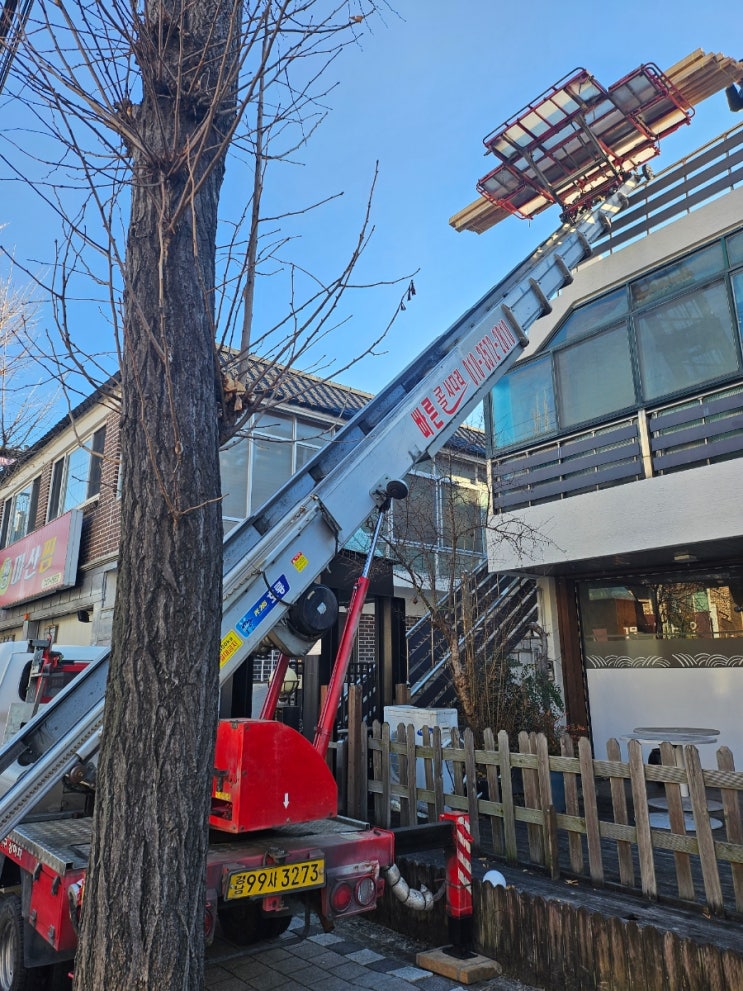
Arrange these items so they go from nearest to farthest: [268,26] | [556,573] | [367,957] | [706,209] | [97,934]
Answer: [97,934]
[268,26]
[367,957]
[706,209]
[556,573]

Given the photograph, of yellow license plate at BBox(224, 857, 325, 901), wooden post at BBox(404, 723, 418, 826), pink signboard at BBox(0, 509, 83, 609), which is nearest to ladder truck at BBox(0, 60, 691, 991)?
yellow license plate at BBox(224, 857, 325, 901)

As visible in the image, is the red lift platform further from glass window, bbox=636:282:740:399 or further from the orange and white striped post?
the orange and white striped post

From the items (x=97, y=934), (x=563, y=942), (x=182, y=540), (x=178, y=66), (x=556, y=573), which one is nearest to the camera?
(x=97, y=934)

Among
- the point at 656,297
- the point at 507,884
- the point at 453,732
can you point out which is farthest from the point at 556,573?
the point at 507,884

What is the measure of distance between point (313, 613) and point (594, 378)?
7.39m

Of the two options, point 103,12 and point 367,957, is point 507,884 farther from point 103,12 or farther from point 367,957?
point 103,12

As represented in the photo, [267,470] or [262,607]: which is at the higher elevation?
[267,470]

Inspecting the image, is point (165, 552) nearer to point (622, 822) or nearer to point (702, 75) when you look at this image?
point (622, 822)

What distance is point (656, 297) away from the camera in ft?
32.6

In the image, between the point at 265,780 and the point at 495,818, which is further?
the point at 495,818

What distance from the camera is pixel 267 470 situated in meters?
12.9

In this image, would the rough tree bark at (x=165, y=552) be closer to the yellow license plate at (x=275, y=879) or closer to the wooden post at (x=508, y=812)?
the yellow license plate at (x=275, y=879)

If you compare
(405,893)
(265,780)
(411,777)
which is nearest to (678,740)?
(411,777)

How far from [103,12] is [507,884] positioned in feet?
19.2
